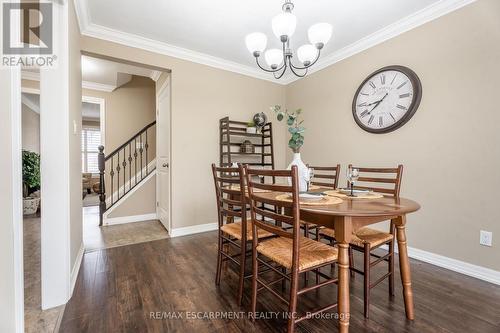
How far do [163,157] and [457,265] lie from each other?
379cm

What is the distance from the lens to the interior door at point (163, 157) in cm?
339

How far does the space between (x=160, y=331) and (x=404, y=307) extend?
1617mm

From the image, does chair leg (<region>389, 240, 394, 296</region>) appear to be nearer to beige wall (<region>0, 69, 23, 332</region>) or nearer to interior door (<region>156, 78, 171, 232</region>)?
beige wall (<region>0, 69, 23, 332</region>)

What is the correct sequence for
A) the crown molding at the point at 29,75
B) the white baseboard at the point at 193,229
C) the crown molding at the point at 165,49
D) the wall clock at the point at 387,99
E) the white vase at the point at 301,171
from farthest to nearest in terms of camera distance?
the crown molding at the point at 29,75 → the white baseboard at the point at 193,229 → the crown molding at the point at 165,49 → the wall clock at the point at 387,99 → the white vase at the point at 301,171

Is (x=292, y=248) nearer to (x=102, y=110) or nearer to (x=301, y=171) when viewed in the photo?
(x=301, y=171)

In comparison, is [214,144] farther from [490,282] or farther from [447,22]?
[490,282]

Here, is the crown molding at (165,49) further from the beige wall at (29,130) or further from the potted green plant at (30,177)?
the beige wall at (29,130)

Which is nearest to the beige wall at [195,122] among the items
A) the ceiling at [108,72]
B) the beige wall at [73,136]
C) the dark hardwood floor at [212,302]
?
the ceiling at [108,72]

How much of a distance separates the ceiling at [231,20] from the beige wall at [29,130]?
4.60 m

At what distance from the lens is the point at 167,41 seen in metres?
2.96

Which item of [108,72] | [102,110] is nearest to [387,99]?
[108,72]

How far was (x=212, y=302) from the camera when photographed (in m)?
1.67

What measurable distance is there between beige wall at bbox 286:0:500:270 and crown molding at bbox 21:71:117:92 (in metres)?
4.62

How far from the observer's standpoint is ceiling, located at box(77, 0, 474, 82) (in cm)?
225
